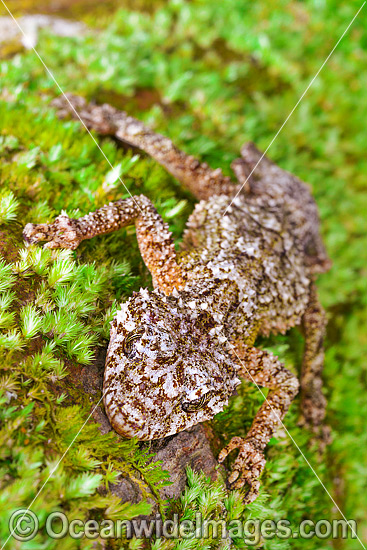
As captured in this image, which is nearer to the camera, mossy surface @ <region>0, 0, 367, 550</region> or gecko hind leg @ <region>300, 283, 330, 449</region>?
mossy surface @ <region>0, 0, 367, 550</region>

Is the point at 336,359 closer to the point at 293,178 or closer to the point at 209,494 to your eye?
the point at 293,178

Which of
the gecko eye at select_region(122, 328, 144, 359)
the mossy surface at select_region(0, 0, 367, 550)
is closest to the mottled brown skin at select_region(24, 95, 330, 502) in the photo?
the gecko eye at select_region(122, 328, 144, 359)

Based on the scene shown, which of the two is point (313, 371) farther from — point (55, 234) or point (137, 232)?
point (55, 234)

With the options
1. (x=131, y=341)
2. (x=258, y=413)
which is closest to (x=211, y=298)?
(x=131, y=341)

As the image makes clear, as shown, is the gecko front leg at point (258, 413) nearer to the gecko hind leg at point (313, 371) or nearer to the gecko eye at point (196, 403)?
the gecko eye at point (196, 403)

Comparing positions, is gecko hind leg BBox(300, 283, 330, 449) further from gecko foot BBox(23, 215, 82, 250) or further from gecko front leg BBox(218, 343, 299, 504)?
gecko foot BBox(23, 215, 82, 250)

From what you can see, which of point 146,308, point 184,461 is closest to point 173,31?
point 146,308
